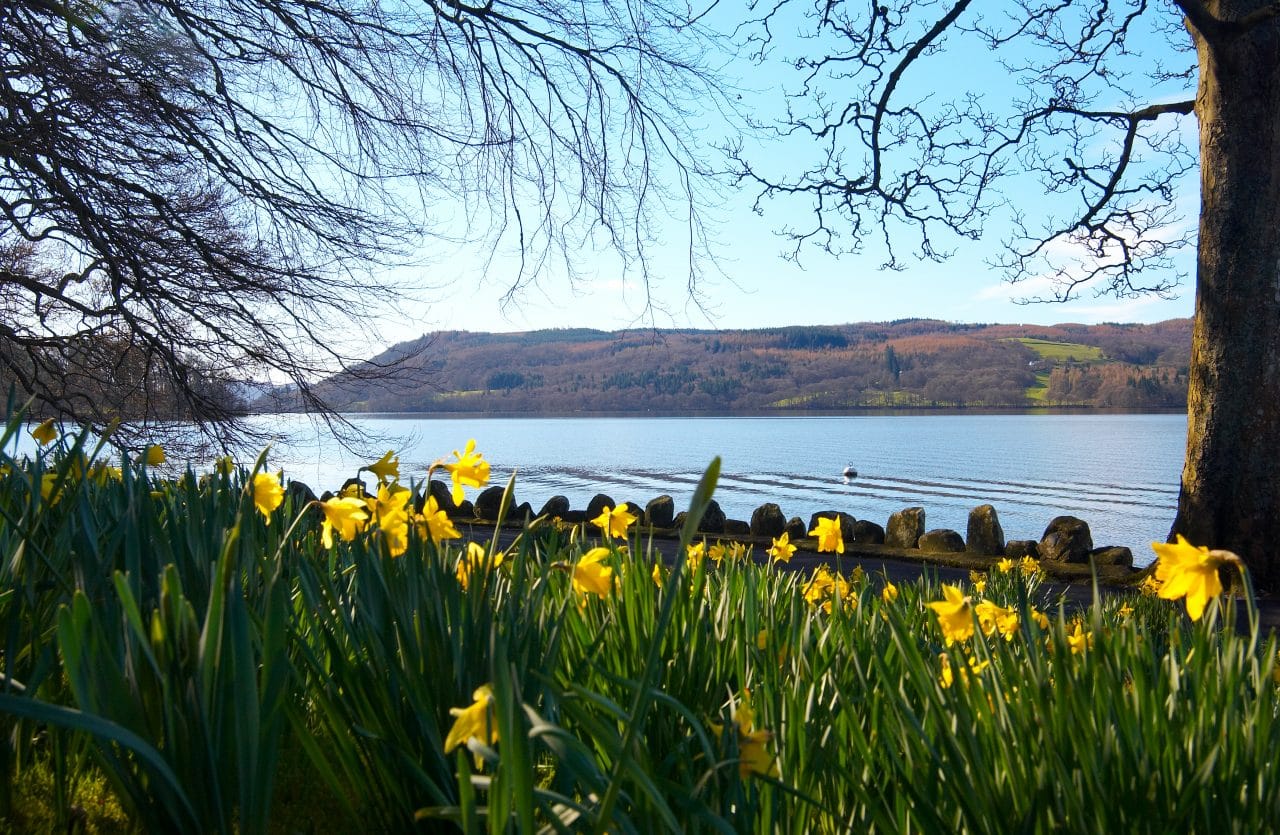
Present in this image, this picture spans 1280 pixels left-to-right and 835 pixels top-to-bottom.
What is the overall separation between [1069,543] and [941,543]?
1.19m

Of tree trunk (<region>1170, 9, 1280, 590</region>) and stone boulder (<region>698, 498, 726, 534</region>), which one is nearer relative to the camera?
tree trunk (<region>1170, 9, 1280, 590</region>)

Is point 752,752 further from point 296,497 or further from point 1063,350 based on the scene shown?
point 1063,350

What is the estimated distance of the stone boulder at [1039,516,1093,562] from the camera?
27.6 feet

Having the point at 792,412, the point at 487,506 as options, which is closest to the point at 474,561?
the point at 487,506

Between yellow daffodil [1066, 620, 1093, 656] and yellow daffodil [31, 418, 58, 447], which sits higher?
yellow daffodil [31, 418, 58, 447]

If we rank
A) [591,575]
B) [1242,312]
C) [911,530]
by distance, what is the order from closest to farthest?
[591,575] < [1242,312] < [911,530]

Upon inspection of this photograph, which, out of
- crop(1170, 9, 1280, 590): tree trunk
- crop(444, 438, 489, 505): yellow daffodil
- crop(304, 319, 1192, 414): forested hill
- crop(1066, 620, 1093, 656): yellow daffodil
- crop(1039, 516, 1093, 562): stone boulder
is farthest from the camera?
crop(304, 319, 1192, 414): forested hill

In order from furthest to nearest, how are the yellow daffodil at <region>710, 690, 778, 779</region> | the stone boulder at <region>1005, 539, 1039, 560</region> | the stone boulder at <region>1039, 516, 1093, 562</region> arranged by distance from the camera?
the stone boulder at <region>1005, 539, 1039, 560</region> < the stone boulder at <region>1039, 516, 1093, 562</region> < the yellow daffodil at <region>710, 690, 778, 779</region>

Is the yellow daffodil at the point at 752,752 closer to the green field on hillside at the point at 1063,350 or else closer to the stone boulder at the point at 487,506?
the stone boulder at the point at 487,506

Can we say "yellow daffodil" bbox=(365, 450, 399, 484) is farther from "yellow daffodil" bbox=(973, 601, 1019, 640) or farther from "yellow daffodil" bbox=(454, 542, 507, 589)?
"yellow daffodil" bbox=(973, 601, 1019, 640)

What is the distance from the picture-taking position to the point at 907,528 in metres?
9.44

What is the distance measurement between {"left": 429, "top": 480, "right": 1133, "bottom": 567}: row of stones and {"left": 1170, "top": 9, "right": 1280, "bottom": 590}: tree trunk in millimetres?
1045

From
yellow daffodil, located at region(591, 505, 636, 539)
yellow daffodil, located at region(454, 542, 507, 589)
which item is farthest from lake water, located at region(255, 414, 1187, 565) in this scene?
yellow daffodil, located at region(454, 542, 507, 589)

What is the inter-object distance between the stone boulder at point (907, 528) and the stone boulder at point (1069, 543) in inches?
48.6
